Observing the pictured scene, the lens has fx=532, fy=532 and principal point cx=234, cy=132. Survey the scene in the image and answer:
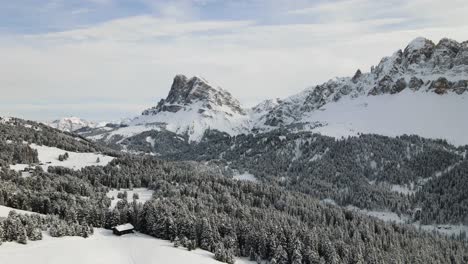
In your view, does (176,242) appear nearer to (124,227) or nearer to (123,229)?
(123,229)

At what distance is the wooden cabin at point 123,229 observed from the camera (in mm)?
155750

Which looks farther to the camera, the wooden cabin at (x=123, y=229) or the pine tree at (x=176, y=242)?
the wooden cabin at (x=123, y=229)

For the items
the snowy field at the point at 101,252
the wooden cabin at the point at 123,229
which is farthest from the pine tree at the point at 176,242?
the wooden cabin at the point at 123,229

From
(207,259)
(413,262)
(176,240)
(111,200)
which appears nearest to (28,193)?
(111,200)

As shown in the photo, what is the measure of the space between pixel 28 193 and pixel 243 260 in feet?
239

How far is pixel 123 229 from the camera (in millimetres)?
156750

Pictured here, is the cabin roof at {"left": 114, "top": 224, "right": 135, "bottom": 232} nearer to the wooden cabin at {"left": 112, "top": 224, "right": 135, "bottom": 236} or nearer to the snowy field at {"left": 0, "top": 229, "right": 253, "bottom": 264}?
the wooden cabin at {"left": 112, "top": 224, "right": 135, "bottom": 236}

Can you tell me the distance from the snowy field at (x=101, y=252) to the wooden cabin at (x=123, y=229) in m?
1.78

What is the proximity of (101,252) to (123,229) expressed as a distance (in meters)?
22.1

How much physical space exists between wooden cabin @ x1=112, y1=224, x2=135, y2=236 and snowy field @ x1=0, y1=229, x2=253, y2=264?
5.84 feet

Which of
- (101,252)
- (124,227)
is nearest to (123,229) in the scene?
(124,227)

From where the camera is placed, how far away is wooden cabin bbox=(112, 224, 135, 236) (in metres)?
156

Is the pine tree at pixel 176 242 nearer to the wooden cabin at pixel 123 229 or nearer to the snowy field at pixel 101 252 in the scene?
the snowy field at pixel 101 252

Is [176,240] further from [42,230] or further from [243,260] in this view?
[42,230]
